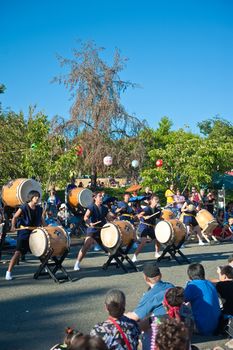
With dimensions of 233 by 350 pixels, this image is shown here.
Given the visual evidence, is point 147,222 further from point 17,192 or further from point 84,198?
point 84,198

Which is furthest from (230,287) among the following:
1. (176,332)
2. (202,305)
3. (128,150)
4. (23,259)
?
(128,150)

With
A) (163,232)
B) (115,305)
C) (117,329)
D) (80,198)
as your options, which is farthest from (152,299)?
(80,198)

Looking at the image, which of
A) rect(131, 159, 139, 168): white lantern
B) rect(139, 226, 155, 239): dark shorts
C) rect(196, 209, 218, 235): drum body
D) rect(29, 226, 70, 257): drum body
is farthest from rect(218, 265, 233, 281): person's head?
rect(131, 159, 139, 168): white lantern

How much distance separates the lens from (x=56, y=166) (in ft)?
54.7

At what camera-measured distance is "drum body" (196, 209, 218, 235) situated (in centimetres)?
1319

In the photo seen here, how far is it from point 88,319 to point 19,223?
3.12 m

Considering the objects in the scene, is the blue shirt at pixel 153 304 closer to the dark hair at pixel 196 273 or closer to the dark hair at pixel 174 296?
the dark hair at pixel 174 296

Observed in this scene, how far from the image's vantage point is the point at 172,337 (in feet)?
8.91

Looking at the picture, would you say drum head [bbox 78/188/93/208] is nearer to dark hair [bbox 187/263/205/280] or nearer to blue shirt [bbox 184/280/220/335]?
dark hair [bbox 187/263/205/280]

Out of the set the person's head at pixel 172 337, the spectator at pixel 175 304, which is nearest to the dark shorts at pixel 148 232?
the spectator at pixel 175 304

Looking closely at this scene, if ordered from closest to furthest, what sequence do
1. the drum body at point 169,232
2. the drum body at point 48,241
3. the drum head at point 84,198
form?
the drum body at point 48,241, the drum body at point 169,232, the drum head at point 84,198

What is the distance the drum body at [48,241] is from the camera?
7.86 m

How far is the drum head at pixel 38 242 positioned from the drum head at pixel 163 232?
3.05 m

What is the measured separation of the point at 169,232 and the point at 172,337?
23.4 feet
